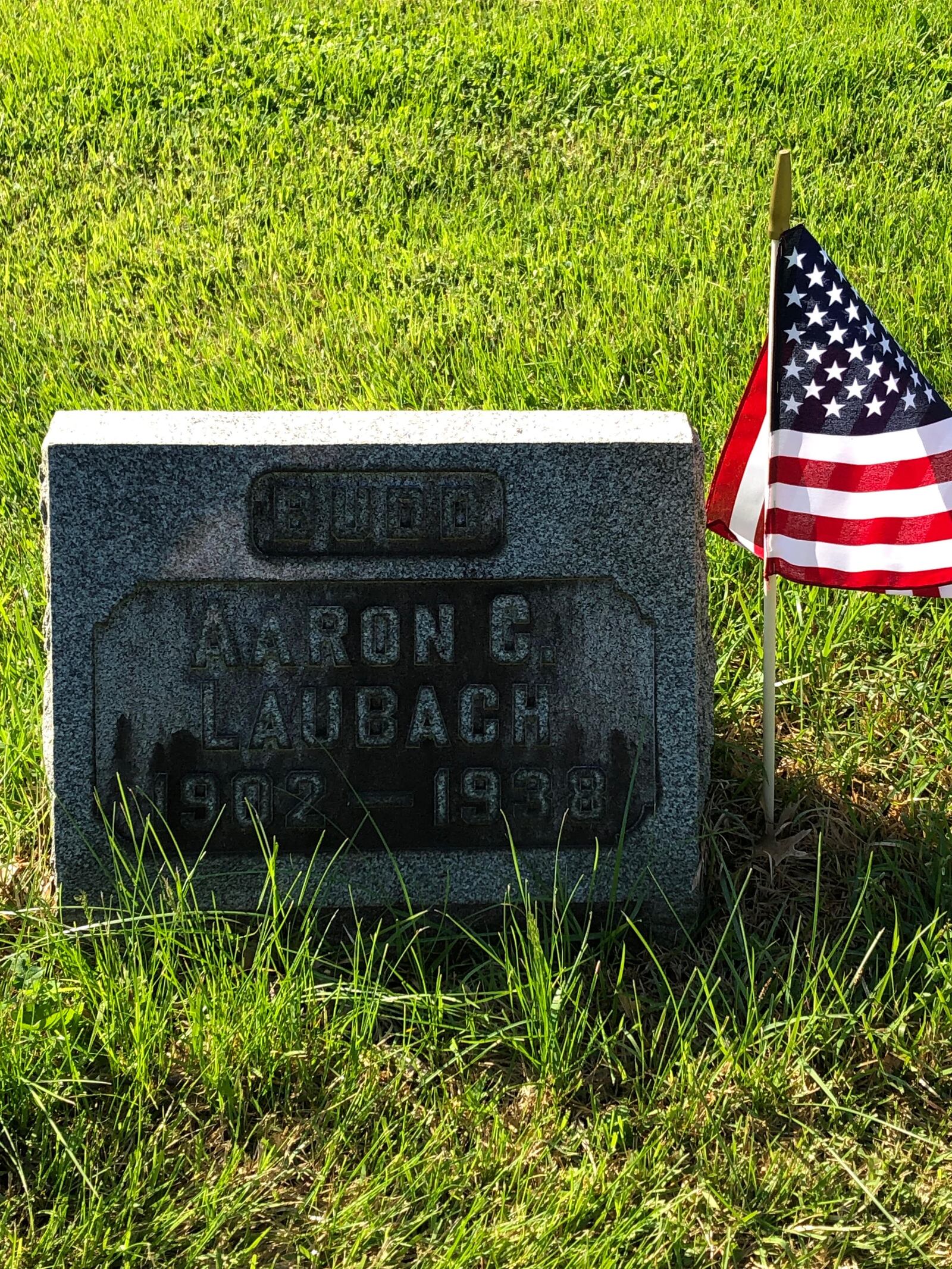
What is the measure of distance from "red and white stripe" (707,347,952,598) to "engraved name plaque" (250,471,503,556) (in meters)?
0.56

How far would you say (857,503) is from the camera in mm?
2428

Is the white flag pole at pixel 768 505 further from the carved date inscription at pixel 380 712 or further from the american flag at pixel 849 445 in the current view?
the carved date inscription at pixel 380 712

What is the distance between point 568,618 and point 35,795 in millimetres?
1313

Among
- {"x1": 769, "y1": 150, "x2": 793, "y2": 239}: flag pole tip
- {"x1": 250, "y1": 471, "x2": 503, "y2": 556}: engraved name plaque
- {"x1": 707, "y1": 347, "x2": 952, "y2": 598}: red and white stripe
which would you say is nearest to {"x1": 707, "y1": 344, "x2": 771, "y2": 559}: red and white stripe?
{"x1": 707, "y1": 347, "x2": 952, "y2": 598}: red and white stripe

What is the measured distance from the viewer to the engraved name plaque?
2.46 metres

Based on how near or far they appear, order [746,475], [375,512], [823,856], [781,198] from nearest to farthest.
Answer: [781,198], [375,512], [746,475], [823,856]

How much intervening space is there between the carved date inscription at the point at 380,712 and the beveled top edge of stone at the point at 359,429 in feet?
0.94

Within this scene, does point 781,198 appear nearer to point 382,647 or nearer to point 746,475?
point 746,475

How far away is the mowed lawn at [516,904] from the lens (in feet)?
6.81

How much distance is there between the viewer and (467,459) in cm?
247

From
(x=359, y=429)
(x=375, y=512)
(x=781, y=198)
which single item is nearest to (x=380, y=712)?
(x=375, y=512)

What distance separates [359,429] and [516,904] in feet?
3.39

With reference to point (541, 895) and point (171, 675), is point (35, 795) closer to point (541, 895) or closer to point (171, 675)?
point (171, 675)

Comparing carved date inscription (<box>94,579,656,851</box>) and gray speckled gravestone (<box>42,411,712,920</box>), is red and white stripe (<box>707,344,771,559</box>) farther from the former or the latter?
carved date inscription (<box>94,579,656,851</box>)
